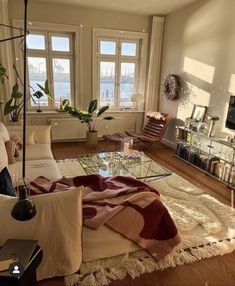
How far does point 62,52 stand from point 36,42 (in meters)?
0.56

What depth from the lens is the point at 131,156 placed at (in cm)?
338

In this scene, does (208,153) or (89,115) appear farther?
(89,115)

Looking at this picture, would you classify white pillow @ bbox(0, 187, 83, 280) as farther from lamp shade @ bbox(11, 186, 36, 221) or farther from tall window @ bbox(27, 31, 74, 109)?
tall window @ bbox(27, 31, 74, 109)

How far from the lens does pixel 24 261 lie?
129 cm

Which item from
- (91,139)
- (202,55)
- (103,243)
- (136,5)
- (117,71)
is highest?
(136,5)

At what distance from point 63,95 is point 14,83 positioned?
1060 millimetres

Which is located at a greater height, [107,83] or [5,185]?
[107,83]

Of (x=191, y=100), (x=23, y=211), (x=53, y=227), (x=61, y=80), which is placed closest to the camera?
(x=23, y=211)

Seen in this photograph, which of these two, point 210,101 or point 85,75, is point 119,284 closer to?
point 210,101

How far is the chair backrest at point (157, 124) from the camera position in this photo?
4.98 metres

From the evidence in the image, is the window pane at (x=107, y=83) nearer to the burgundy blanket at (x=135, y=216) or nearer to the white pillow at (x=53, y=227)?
the burgundy blanket at (x=135, y=216)

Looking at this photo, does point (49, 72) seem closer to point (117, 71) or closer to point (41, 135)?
point (117, 71)

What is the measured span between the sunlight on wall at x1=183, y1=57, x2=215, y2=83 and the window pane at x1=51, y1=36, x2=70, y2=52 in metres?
2.58

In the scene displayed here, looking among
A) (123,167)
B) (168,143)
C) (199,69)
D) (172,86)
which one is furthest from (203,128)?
(123,167)
